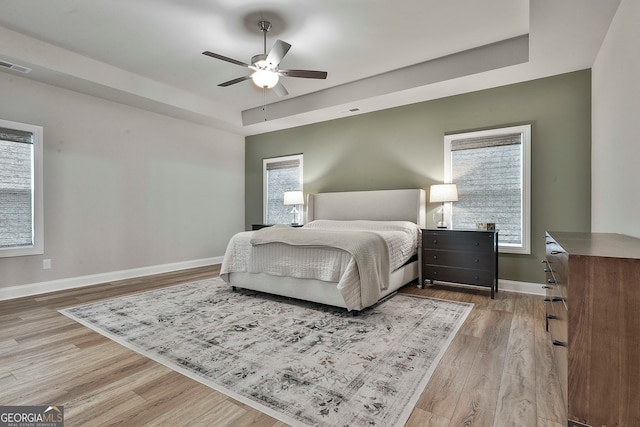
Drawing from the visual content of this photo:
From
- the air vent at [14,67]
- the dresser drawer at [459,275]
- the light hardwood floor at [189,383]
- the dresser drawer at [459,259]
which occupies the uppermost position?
the air vent at [14,67]

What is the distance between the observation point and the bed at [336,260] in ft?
9.73

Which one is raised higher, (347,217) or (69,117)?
(69,117)

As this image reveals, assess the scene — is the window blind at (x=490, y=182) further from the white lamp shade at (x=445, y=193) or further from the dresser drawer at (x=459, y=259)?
the dresser drawer at (x=459, y=259)

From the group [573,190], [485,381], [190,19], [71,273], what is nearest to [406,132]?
[573,190]

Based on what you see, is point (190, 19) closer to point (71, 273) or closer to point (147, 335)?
point (147, 335)

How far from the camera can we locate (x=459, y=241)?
3828 millimetres

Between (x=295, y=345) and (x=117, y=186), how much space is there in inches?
156

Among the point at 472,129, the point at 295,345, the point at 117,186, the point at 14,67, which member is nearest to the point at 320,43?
the point at 472,129

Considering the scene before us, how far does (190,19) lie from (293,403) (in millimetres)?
3439

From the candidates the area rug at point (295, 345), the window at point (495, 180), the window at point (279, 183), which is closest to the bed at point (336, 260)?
the area rug at point (295, 345)

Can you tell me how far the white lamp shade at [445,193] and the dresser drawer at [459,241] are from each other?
47 centimetres

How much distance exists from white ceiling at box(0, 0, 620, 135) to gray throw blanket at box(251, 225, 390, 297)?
2.15 m

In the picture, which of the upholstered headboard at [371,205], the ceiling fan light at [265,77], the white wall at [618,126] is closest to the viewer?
the white wall at [618,126]

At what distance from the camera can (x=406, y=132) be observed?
4812mm
